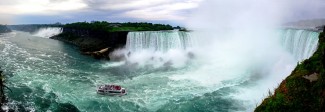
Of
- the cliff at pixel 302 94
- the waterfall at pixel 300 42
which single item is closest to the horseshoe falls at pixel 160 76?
the waterfall at pixel 300 42

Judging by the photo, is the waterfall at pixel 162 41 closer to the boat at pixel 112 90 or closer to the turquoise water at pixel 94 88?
the turquoise water at pixel 94 88

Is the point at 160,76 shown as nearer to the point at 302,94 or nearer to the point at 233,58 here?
the point at 233,58

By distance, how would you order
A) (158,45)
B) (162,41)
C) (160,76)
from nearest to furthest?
(160,76) → (162,41) → (158,45)

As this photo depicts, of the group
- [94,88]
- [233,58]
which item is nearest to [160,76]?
[94,88]

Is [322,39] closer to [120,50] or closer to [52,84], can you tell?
[52,84]

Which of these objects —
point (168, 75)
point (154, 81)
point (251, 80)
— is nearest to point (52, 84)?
point (154, 81)
